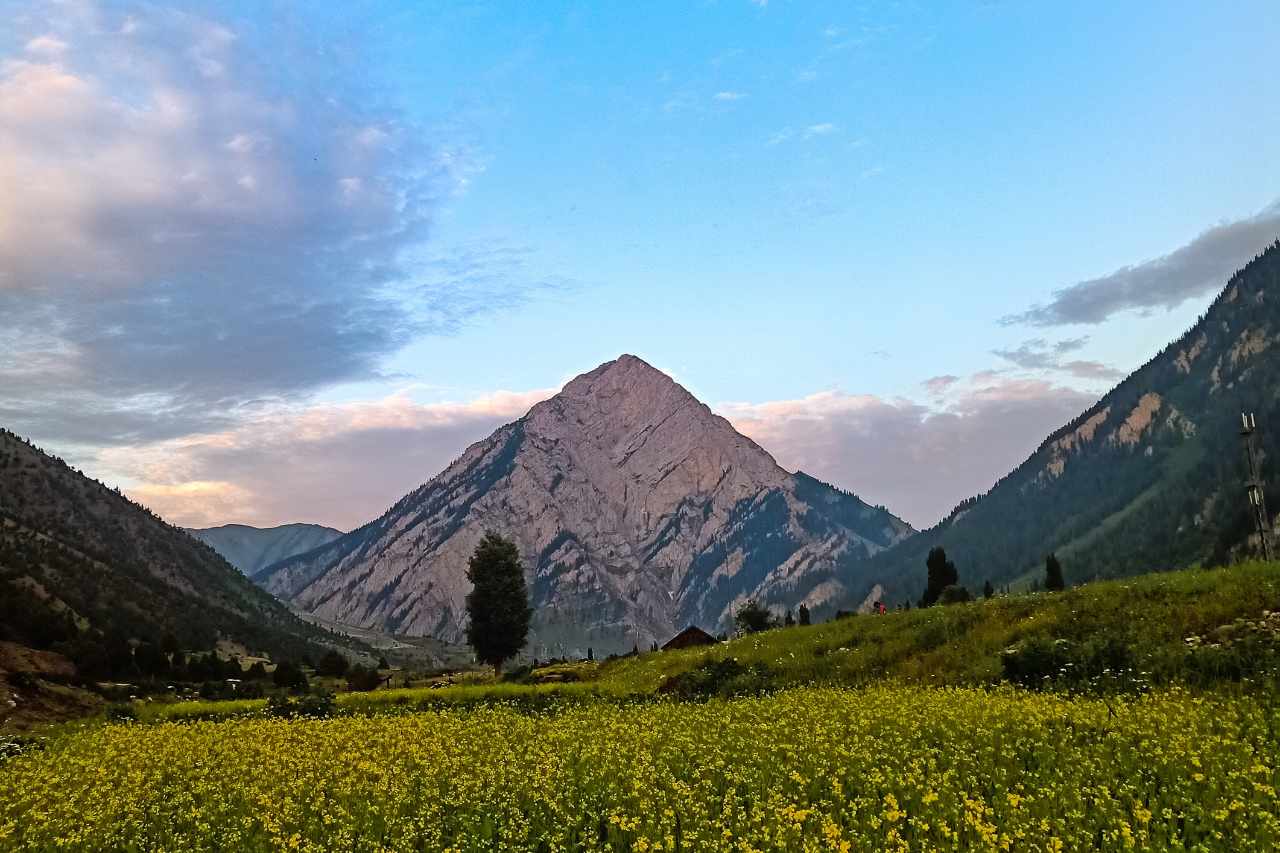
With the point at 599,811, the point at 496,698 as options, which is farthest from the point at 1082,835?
the point at 496,698

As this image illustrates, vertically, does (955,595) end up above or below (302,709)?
below

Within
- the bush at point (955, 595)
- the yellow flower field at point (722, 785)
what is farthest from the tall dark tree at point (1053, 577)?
the yellow flower field at point (722, 785)

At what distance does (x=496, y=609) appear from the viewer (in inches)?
3401

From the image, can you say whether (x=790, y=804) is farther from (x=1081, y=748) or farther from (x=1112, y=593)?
(x=1112, y=593)

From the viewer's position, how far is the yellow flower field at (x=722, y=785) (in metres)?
12.4

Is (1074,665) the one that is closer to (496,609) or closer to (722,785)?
(722,785)

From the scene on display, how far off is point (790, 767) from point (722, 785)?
159cm

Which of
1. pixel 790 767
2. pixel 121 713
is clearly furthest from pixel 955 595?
pixel 121 713

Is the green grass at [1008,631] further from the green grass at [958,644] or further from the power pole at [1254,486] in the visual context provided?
the power pole at [1254,486]

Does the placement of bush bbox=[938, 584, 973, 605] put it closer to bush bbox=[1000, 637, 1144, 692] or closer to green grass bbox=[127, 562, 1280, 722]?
green grass bbox=[127, 562, 1280, 722]

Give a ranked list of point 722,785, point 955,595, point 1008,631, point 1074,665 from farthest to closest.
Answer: point 955,595 < point 1008,631 < point 1074,665 < point 722,785

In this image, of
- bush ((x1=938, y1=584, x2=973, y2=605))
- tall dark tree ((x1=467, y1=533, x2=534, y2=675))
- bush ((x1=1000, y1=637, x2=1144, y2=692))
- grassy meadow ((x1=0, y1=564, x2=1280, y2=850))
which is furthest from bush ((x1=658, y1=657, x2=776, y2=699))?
tall dark tree ((x1=467, y1=533, x2=534, y2=675))

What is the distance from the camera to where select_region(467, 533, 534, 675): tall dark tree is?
86.2 metres

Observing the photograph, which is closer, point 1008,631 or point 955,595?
point 1008,631
